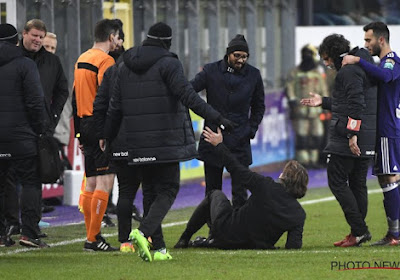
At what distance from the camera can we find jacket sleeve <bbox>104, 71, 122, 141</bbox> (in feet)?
37.1

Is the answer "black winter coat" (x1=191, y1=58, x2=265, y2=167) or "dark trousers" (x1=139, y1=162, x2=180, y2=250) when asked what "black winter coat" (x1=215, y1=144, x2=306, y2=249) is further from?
"black winter coat" (x1=191, y1=58, x2=265, y2=167)

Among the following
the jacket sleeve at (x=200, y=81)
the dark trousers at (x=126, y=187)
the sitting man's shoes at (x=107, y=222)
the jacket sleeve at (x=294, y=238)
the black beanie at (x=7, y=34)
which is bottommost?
the sitting man's shoes at (x=107, y=222)

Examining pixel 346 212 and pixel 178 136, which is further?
Result: pixel 346 212

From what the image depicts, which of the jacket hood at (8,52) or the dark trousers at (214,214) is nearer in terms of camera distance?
the dark trousers at (214,214)

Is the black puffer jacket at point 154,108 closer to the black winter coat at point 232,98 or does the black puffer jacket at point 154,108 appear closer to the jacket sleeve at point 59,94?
the black winter coat at point 232,98

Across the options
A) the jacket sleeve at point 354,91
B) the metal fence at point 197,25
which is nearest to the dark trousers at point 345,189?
the jacket sleeve at point 354,91

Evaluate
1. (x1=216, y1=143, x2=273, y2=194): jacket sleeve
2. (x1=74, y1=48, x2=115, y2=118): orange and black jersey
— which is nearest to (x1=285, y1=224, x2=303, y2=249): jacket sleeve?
(x1=216, y1=143, x2=273, y2=194): jacket sleeve

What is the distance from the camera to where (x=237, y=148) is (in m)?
13.0

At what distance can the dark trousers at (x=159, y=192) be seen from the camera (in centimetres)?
1099

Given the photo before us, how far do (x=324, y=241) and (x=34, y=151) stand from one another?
2.93 metres

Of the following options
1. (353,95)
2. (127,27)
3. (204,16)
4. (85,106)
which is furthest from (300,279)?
(204,16)

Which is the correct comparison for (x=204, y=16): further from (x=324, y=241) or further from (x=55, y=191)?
(x=324, y=241)

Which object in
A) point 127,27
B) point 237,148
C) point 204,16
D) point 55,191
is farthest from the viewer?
point 204,16

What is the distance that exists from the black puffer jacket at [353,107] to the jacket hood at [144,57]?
1759 millimetres
